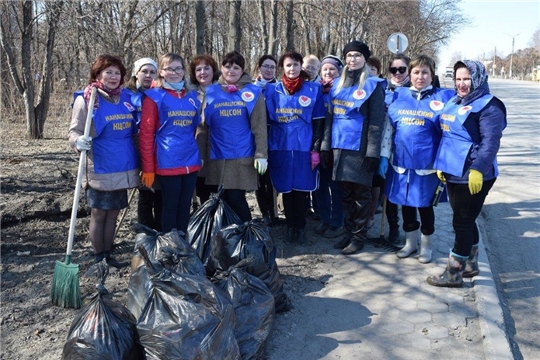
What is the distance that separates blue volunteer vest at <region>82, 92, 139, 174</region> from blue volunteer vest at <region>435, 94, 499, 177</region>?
8.39 feet

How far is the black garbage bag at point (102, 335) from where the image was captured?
95.1 inches

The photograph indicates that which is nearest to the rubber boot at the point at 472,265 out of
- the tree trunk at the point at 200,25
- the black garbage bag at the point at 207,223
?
the black garbage bag at the point at 207,223

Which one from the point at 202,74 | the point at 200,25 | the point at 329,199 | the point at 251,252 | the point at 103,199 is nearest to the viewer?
the point at 251,252

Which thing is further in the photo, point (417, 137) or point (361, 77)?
point (361, 77)

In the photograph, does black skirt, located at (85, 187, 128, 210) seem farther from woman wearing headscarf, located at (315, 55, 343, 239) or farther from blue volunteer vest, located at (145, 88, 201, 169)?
woman wearing headscarf, located at (315, 55, 343, 239)

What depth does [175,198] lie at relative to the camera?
419 centimetres

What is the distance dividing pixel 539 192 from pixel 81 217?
684 centimetres

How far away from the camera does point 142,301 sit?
2.89m

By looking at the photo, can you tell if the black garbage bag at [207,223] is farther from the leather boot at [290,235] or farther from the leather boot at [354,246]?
the leather boot at [354,246]

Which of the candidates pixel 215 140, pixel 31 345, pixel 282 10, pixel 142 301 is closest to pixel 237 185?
pixel 215 140

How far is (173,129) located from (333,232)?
230cm

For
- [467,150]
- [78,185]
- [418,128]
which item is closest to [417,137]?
[418,128]

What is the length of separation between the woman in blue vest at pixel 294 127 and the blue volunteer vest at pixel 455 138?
1162 mm

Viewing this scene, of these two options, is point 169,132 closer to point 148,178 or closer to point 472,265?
point 148,178
